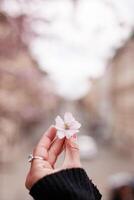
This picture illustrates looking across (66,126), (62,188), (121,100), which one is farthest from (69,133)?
(121,100)

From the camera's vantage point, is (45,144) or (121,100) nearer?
(45,144)

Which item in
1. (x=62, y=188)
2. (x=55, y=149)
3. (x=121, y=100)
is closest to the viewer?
(x=62, y=188)

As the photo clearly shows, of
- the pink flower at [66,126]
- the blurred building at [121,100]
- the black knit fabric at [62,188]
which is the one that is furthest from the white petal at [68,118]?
the blurred building at [121,100]

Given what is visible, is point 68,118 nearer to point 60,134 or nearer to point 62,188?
point 60,134

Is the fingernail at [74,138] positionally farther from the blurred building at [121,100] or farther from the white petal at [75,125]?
the blurred building at [121,100]

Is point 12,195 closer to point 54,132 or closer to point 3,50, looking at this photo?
point 3,50

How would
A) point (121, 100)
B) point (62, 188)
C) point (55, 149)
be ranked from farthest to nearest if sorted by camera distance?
point (121, 100)
point (55, 149)
point (62, 188)

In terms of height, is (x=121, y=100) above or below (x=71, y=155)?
above
